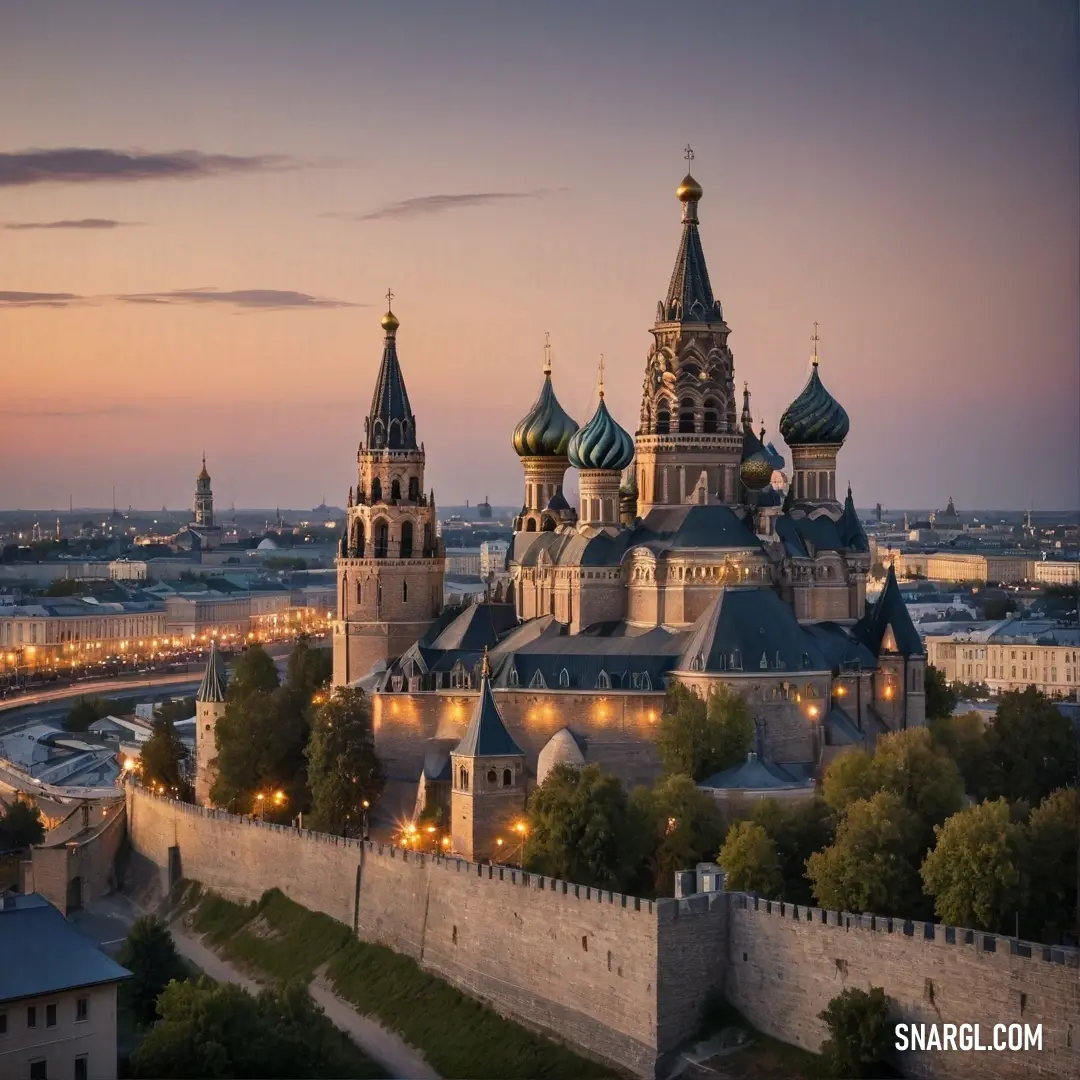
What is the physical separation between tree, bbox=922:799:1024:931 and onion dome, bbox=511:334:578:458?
2745cm

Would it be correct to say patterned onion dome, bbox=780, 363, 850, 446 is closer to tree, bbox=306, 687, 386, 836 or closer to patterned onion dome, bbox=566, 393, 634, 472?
patterned onion dome, bbox=566, 393, 634, 472

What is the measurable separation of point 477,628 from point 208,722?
895cm

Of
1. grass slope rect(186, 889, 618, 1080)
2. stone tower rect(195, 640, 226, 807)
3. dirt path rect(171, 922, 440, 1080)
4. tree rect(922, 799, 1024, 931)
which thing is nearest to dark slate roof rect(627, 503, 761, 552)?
grass slope rect(186, 889, 618, 1080)

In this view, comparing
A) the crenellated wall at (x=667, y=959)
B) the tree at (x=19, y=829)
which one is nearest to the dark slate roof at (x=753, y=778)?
the crenellated wall at (x=667, y=959)

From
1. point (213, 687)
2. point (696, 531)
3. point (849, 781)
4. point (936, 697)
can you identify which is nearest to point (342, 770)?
point (213, 687)

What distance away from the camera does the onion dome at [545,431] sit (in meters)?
70.1

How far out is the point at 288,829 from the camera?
57969 millimetres

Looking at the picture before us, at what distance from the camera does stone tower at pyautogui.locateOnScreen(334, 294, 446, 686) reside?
2554 inches

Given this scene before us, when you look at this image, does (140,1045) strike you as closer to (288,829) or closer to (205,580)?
(288,829)

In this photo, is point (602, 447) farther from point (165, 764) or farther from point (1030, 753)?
point (165, 764)

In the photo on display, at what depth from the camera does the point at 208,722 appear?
66.9m

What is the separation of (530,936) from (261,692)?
2003 cm

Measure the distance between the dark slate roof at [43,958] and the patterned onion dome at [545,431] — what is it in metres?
27.9

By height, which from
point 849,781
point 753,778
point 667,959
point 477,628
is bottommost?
point 667,959
